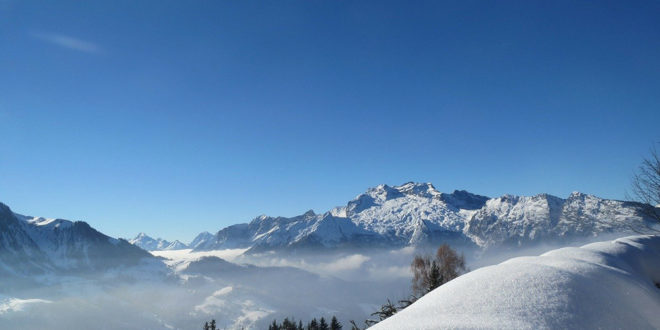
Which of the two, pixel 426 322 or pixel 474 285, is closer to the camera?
pixel 426 322

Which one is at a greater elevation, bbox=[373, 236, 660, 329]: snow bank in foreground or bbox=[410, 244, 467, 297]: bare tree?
bbox=[373, 236, 660, 329]: snow bank in foreground

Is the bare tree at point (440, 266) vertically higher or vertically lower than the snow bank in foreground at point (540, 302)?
lower

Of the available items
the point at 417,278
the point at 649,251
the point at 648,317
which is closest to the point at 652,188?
the point at 649,251

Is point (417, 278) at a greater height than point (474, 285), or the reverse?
point (474, 285)

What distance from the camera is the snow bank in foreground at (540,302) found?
146 inches

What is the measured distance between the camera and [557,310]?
3.93m

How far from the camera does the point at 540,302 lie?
4.03m

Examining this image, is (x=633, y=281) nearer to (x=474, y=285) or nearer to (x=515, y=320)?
(x=474, y=285)

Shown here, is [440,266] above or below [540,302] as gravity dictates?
below

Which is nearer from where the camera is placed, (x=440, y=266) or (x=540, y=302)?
(x=540, y=302)

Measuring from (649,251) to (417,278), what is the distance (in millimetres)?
36067

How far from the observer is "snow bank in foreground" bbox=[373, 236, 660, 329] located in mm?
3711

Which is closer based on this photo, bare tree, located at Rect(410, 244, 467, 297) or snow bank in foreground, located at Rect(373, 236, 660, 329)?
snow bank in foreground, located at Rect(373, 236, 660, 329)

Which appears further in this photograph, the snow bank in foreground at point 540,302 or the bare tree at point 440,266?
the bare tree at point 440,266
